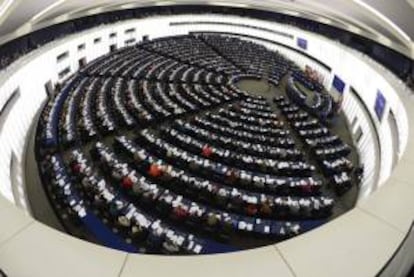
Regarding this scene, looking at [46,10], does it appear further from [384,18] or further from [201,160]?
[384,18]

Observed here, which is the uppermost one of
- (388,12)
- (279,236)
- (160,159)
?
(388,12)

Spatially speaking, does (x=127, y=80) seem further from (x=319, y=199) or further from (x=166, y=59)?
(x=319, y=199)

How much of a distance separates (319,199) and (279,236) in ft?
9.31

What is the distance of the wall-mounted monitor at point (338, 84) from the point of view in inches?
1025

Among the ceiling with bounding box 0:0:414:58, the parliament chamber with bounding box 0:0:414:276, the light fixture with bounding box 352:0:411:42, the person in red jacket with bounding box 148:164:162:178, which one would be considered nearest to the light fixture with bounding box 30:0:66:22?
the ceiling with bounding box 0:0:414:58

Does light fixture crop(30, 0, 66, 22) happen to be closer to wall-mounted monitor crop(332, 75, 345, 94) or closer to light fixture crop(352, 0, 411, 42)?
light fixture crop(352, 0, 411, 42)

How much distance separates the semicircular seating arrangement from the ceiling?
4730mm

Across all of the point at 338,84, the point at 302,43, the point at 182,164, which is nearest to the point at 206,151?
the point at 182,164

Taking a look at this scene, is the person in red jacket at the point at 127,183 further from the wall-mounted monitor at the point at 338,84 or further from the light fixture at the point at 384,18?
the wall-mounted monitor at the point at 338,84

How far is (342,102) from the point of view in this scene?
25.5 metres

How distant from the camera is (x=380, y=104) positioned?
60.8 feet

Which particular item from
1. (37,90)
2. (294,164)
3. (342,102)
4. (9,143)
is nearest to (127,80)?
(37,90)

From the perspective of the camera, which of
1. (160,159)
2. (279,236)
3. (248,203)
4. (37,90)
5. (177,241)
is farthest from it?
(37,90)

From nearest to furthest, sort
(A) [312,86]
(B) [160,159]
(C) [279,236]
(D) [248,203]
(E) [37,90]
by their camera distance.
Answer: (C) [279,236], (D) [248,203], (B) [160,159], (E) [37,90], (A) [312,86]
